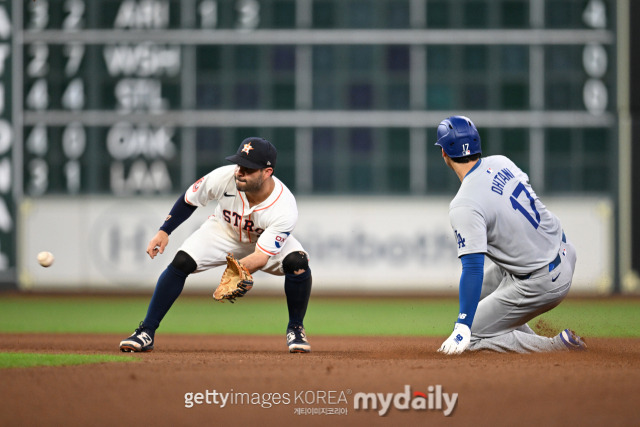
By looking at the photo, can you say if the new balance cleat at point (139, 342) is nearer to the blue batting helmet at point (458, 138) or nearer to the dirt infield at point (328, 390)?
the dirt infield at point (328, 390)

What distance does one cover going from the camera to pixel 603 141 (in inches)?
665

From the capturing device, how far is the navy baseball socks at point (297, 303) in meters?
6.62

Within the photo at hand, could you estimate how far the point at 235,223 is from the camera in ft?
21.4

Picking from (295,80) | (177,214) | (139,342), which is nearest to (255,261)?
(177,214)

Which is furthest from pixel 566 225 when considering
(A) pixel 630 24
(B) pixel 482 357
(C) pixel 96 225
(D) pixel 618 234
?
(B) pixel 482 357

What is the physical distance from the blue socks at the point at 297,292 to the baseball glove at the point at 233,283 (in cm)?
51

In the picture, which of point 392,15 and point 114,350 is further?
point 392,15

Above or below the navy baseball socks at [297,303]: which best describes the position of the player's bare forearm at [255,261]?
above

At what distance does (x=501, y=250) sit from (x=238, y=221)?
1.77 meters

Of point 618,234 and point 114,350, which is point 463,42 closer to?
point 618,234

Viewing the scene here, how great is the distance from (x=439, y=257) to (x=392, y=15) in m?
4.36

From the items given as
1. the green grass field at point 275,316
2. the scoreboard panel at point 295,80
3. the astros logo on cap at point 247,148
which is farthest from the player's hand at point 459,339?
the scoreboard panel at point 295,80

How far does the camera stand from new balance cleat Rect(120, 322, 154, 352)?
6398 millimetres

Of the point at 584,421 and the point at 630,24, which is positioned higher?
the point at 630,24
